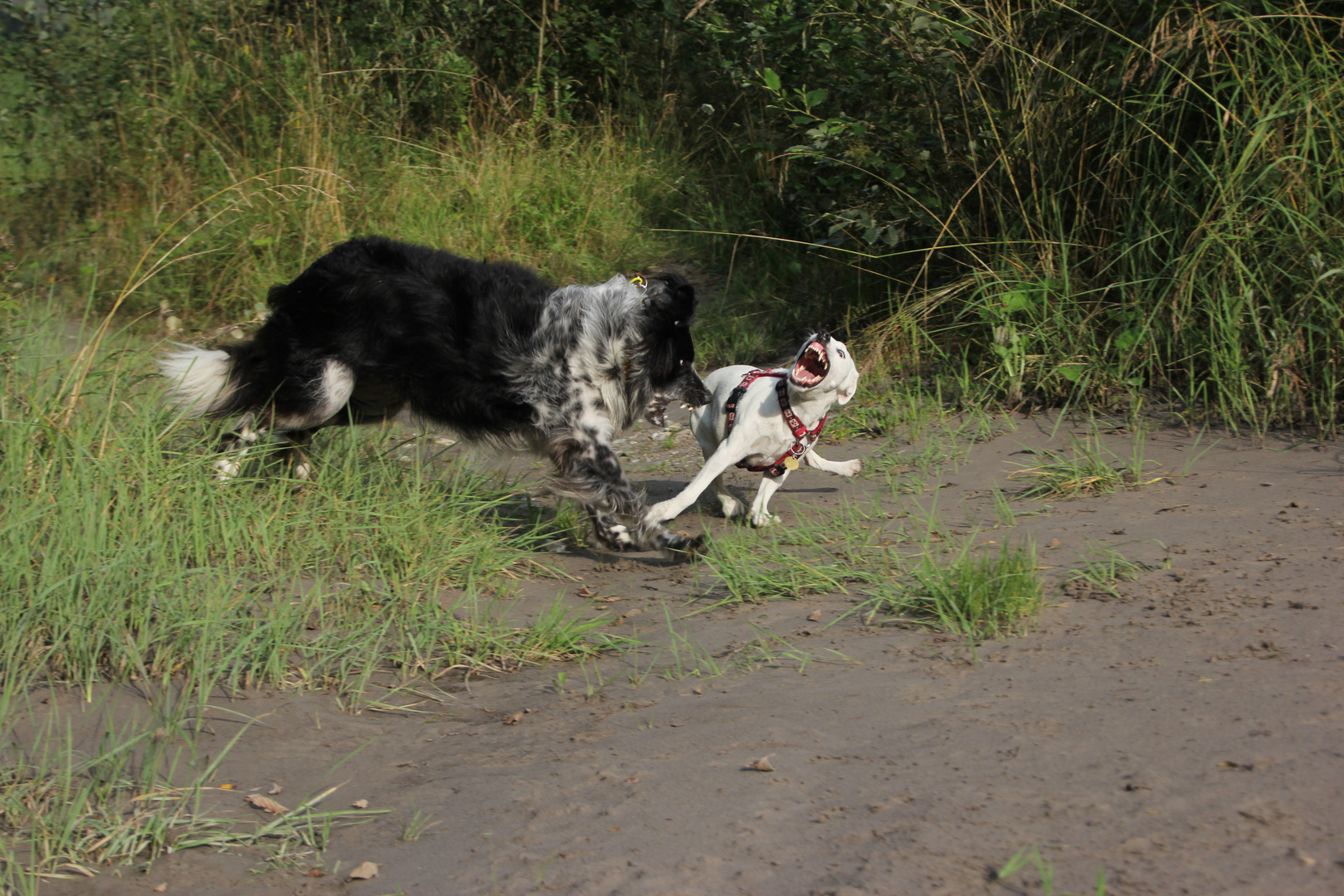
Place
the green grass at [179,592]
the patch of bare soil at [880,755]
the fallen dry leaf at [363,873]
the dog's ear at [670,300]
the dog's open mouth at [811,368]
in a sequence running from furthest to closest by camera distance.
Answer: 1. the dog's ear at [670,300]
2. the dog's open mouth at [811,368]
3. the green grass at [179,592]
4. the fallen dry leaf at [363,873]
5. the patch of bare soil at [880,755]

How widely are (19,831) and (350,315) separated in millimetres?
2248

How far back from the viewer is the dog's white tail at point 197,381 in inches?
163

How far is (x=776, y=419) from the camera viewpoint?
3.98 meters

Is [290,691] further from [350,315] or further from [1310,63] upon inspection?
[1310,63]

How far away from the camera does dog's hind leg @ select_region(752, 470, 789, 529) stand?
415 cm

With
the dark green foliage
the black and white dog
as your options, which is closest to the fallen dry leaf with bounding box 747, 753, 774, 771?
the black and white dog

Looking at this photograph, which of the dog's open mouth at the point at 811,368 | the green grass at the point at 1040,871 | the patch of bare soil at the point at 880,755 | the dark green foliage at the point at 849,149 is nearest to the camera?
A: the green grass at the point at 1040,871

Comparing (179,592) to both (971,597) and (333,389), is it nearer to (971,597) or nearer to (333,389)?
(333,389)

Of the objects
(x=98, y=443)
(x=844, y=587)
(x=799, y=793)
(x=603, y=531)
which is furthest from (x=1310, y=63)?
(x=98, y=443)

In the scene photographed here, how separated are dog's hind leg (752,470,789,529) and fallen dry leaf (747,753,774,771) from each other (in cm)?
183

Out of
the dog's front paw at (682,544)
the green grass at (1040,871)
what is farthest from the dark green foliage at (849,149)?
the green grass at (1040,871)

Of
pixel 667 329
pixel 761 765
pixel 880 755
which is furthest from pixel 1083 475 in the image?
pixel 761 765

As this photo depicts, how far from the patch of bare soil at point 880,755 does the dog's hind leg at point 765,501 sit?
2.37 feet

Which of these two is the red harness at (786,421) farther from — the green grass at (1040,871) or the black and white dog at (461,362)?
the green grass at (1040,871)
